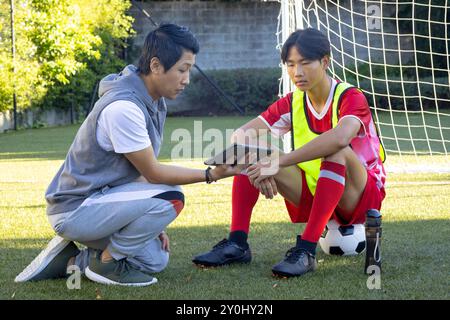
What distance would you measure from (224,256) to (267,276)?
0.32m

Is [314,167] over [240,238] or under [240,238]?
over

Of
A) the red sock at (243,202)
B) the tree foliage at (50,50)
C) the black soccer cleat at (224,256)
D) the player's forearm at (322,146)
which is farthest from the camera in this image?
the tree foliage at (50,50)

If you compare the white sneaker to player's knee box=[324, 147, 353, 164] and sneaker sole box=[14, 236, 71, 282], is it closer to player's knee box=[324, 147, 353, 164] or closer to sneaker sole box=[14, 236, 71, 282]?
sneaker sole box=[14, 236, 71, 282]

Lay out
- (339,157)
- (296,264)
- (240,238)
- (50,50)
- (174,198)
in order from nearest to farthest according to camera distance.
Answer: (174,198) → (296,264) → (339,157) → (240,238) → (50,50)

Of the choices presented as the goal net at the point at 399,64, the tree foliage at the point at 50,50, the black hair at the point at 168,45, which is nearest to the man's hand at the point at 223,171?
the black hair at the point at 168,45

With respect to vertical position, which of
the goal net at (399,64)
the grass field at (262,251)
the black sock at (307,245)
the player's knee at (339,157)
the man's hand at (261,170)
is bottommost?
the goal net at (399,64)

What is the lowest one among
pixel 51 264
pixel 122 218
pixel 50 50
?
pixel 50 50

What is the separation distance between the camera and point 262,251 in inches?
194

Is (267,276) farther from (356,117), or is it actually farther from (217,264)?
(356,117)

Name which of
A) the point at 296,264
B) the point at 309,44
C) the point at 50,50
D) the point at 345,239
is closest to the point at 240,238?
the point at 296,264

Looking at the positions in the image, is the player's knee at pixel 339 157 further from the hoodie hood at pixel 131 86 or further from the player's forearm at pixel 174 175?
the hoodie hood at pixel 131 86

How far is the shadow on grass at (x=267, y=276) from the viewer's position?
384 centimetres

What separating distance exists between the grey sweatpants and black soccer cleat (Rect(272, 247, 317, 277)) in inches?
22.9
